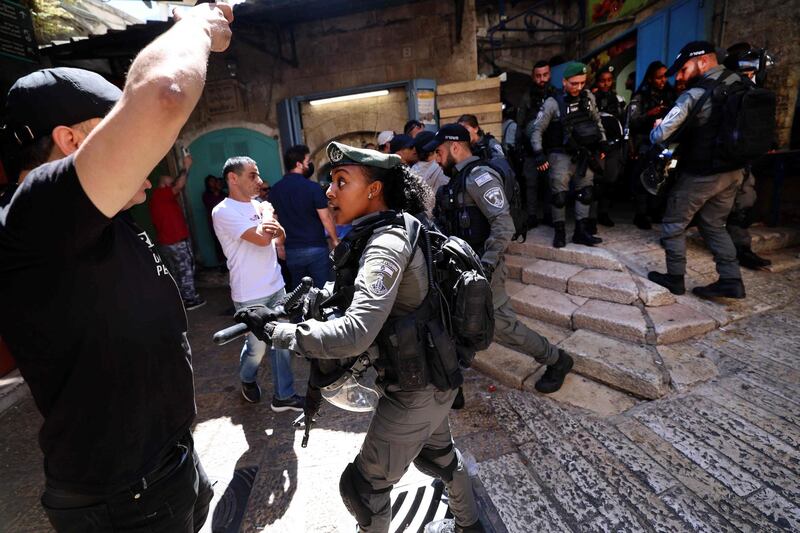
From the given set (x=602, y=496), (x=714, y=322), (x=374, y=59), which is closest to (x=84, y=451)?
(x=602, y=496)

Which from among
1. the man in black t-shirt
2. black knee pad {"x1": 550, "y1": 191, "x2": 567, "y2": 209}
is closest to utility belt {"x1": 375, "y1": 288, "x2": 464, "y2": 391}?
the man in black t-shirt

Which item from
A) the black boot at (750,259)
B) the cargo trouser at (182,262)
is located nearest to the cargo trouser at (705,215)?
the black boot at (750,259)

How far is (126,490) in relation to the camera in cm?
117

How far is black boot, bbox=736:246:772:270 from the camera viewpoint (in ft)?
14.4

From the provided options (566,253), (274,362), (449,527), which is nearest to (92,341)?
(449,527)

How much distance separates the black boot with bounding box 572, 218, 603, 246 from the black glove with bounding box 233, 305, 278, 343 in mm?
4251

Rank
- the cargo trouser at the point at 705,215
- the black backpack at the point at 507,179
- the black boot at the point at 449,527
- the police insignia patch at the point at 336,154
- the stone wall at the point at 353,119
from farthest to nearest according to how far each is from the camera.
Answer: the stone wall at the point at 353,119
the cargo trouser at the point at 705,215
the black backpack at the point at 507,179
the black boot at the point at 449,527
the police insignia patch at the point at 336,154

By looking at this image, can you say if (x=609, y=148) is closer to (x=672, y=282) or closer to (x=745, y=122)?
(x=745, y=122)

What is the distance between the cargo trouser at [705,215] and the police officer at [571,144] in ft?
3.14

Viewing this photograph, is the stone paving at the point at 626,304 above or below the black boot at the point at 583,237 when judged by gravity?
below

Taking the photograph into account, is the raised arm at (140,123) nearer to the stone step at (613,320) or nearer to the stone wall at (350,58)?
the stone step at (613,320)

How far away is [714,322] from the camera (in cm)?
359

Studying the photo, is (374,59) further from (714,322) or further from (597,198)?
(714,322)

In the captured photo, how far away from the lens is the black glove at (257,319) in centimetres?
157
